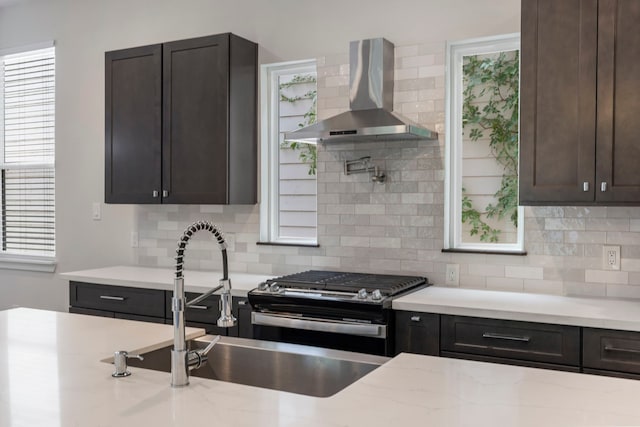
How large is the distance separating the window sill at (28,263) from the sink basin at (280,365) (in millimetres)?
3400

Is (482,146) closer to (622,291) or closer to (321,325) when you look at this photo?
(622,291)

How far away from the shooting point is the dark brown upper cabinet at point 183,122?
3.93 meters

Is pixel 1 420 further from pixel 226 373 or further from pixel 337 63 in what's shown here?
pixel 337 63

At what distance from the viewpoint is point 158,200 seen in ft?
13.7

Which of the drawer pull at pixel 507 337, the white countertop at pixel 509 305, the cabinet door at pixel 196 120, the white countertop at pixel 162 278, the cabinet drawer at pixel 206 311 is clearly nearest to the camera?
the white countertop at pixel 509 305

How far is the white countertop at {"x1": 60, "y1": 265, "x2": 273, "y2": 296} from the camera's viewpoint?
11.9 ft

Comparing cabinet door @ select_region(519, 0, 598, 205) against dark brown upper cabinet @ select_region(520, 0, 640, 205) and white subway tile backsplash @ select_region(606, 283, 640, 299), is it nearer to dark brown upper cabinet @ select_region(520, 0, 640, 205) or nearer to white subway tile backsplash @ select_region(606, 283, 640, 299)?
dark brown upper cabinet @ select_region(520, 0, 640, 205)

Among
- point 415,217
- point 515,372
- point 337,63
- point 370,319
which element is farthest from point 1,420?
point 337,63

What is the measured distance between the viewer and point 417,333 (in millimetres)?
3016

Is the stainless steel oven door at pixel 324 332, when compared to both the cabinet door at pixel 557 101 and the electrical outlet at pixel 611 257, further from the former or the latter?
the electrical outlet at pixel 611 257

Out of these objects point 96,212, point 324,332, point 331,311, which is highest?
point 96,212

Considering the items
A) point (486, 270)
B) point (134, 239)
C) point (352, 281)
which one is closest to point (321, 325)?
point (352, 281)

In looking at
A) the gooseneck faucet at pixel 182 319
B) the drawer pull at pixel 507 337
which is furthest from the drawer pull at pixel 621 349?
the gooseneck faucet at pixel 182 319

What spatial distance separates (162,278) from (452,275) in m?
1.81
